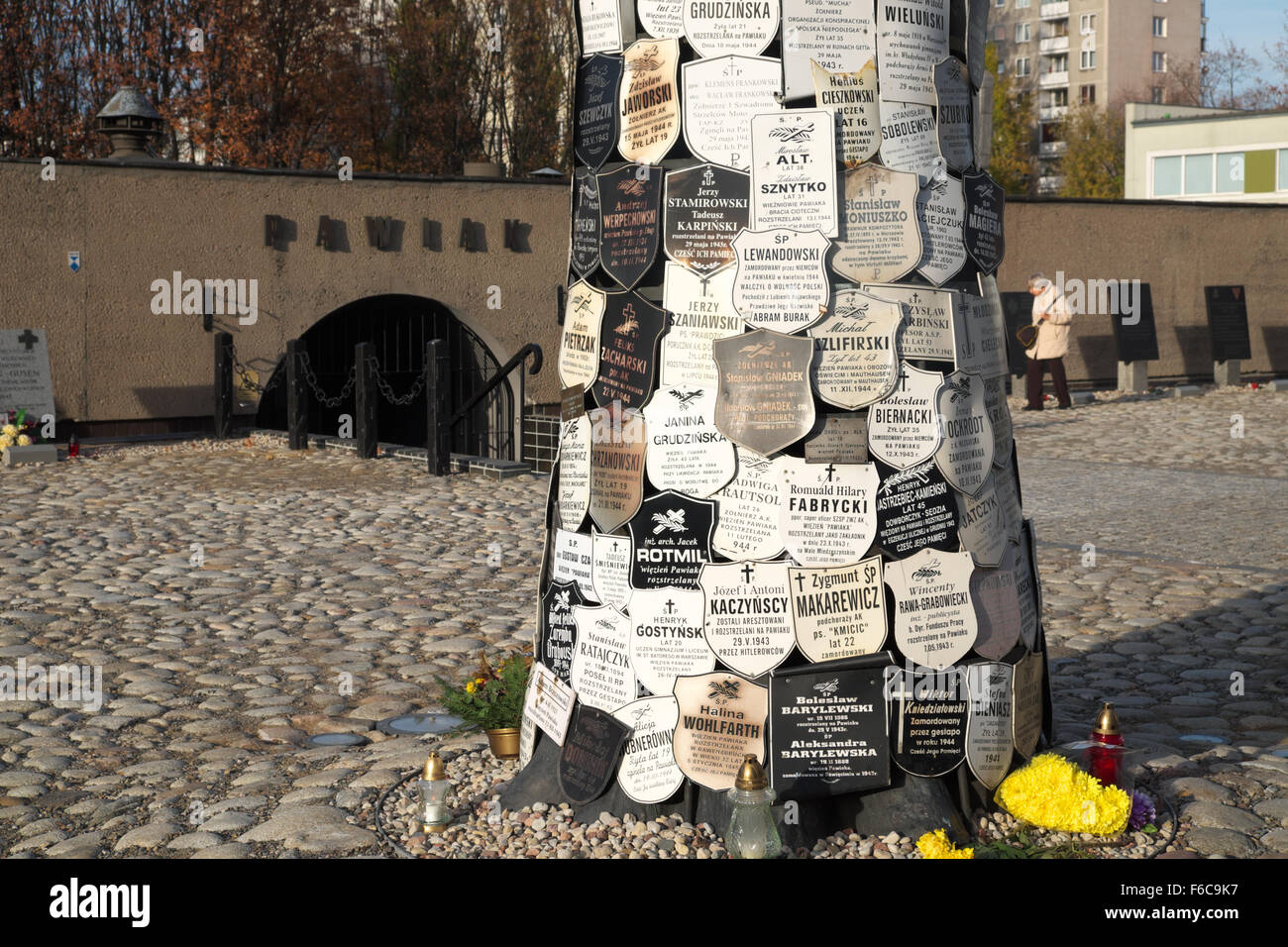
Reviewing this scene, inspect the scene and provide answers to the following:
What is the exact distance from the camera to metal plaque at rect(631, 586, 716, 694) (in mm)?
4016

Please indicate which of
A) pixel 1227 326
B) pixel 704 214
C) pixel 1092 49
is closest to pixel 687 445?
pixel 704 214

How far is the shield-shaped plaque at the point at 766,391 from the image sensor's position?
3.95m

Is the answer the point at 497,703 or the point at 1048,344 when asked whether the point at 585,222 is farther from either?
the point at 1048,344

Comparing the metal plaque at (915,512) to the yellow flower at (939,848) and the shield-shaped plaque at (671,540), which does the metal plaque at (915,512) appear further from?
the yellow flower at (939,848)

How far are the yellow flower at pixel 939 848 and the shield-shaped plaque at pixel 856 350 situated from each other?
3.85ft

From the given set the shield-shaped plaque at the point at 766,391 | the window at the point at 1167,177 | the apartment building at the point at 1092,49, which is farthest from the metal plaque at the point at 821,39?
the apartment building at the point at 1092,49

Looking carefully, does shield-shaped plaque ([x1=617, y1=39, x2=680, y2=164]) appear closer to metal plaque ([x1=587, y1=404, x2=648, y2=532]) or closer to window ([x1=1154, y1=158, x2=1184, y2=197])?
metal plaque ([x1=587, y1=404, x2=648, y2=532])

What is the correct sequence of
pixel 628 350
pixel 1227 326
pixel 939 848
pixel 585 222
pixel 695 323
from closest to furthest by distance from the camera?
pixel 939 848 < pixel 695 323 < pixel 628 350 < pixel 585 222 < pixel 1227 326

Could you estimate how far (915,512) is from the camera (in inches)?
159

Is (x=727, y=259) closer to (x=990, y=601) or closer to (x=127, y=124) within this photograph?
(x=990, y=601)

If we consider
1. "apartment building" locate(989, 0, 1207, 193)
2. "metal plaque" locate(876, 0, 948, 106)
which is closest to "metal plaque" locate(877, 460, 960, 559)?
"metal plaque" locate(876, 0, 948, 106)

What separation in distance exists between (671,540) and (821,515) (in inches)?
16.9

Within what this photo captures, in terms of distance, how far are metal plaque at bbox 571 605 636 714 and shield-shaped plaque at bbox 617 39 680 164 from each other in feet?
4.35

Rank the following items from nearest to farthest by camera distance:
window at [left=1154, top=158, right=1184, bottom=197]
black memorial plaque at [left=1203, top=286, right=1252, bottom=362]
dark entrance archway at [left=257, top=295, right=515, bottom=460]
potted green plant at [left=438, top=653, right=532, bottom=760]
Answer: potted green plant at [left=438, top=653, right=532, bottom=760] < dark entrance archway at [left=257, top=295, right=515, bottom=460] < black memorial plaque at [left=1203, top=286, right=1252, bottom=362] < window at [left=1154, top=158, right=1184, bottom=197]
